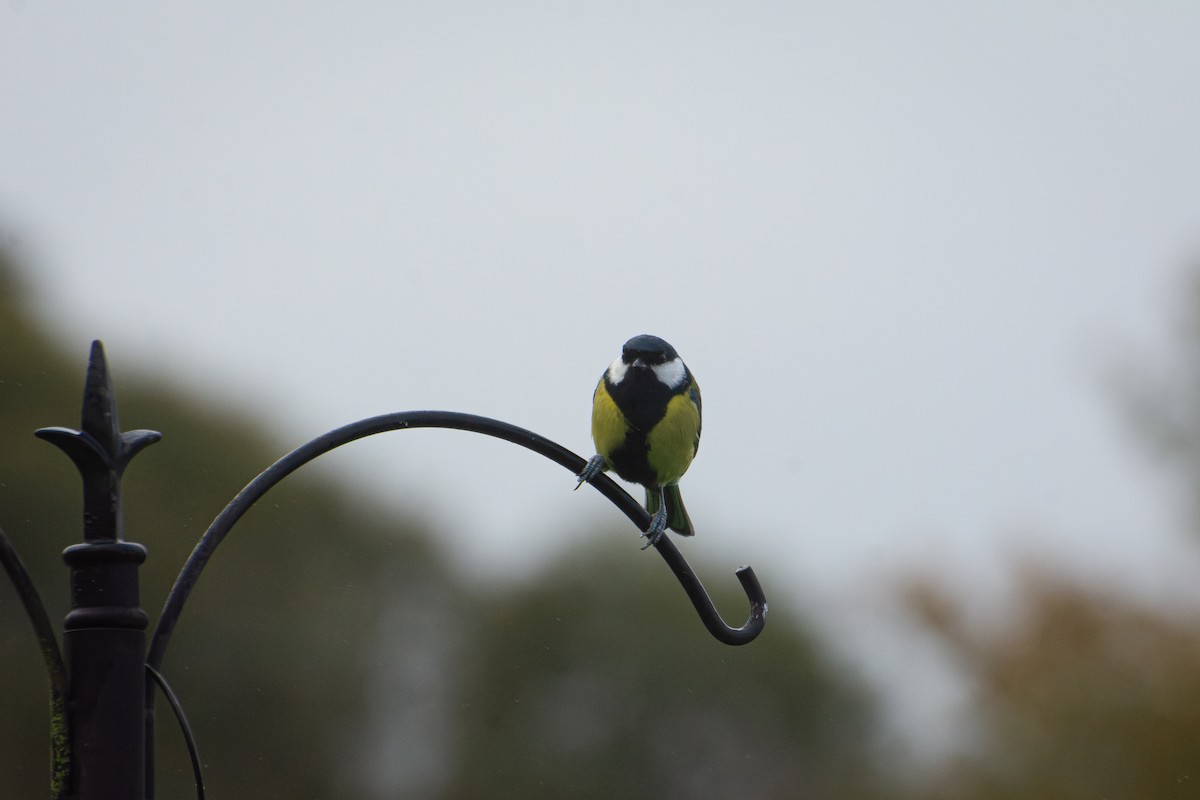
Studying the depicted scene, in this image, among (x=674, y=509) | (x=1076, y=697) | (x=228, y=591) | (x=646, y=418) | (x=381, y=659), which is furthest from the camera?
(x=381, y=659)

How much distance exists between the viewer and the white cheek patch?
169 inches

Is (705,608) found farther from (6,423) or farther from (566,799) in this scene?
(566,799)

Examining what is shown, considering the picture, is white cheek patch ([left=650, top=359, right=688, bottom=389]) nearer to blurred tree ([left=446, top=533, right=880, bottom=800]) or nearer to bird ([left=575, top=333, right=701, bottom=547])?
bird ([left=575, top=333, right=701, bottom=547])

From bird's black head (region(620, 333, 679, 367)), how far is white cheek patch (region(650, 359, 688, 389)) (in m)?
0.02

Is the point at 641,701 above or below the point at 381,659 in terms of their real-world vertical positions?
below

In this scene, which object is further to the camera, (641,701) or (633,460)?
(641,701)

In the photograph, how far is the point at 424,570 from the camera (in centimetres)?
2128

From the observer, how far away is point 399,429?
8.77 ft

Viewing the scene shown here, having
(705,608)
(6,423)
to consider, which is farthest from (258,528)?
(705,608)

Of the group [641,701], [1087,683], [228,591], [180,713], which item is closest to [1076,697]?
[1087,683]

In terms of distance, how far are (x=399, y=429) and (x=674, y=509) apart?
2.01 m

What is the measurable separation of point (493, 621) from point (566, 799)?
3172 millimetres

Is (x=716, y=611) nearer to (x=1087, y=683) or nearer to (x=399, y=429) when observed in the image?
(x=399, y=429)

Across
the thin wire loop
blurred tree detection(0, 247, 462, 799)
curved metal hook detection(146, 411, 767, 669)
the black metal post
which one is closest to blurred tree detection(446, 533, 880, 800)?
blurred tree detection(0, 247, 462, 799)
